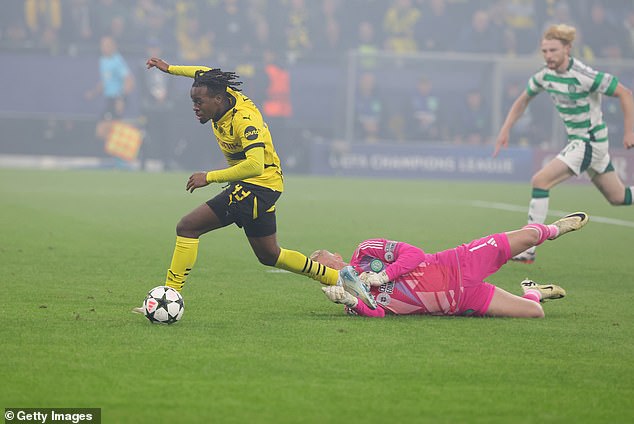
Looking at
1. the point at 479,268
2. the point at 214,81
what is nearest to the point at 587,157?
the point at 479,268

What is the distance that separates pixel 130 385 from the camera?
18.4 ft

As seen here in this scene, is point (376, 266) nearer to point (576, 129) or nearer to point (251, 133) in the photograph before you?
point (251, 133)

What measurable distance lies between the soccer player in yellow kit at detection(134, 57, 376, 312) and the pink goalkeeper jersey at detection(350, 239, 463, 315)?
0.20 meters

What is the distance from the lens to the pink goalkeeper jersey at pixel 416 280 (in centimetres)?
779

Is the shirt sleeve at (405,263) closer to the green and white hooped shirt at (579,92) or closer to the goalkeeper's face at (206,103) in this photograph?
the goalkeeper's face at (206,103)

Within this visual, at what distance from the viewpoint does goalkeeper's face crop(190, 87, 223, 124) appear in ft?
25.4

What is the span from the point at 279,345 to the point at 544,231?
7.92ft

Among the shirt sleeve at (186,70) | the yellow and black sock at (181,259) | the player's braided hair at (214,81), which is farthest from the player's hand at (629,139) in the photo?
the yellow and black sock at (181,259)

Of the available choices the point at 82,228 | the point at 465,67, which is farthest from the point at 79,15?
the point at 82,228

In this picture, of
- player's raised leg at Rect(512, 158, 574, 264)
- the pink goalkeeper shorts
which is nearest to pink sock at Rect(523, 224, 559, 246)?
the pink goalkeeper shorts

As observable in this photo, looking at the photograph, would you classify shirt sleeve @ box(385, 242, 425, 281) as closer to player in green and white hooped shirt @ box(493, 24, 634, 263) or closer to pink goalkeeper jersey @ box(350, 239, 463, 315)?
pink goalkeeper jersey @ box(350, 239, 463, 315)

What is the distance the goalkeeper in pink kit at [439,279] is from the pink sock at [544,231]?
31 mm

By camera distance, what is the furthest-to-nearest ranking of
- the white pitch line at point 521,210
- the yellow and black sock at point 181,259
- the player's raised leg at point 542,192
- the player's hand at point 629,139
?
the white pitch line at point 521,210
the player's raised leg at point 542,192
the player's hand at point 629,139
the yellow and black sock at point 181,259

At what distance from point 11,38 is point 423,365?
25.3m
